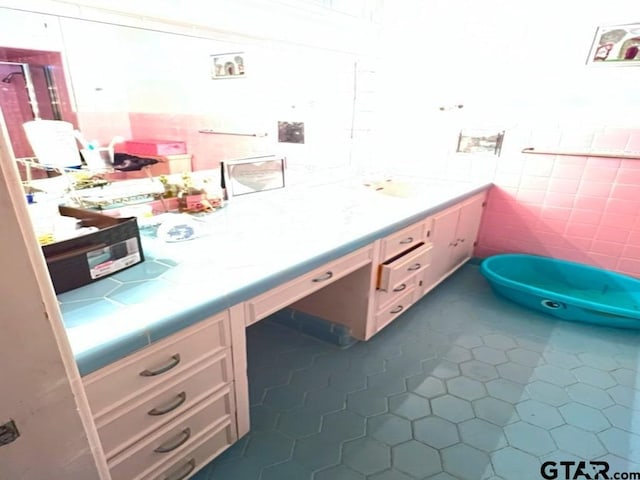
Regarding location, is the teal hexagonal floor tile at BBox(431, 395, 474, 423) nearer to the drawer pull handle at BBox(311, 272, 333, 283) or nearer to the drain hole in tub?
the drawer pull handle at BBox(311, 272, 333, 283)

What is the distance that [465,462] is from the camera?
1.27m

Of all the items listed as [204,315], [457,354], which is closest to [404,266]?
[457,354]

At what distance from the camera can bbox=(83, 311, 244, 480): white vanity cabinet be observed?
2.73ft

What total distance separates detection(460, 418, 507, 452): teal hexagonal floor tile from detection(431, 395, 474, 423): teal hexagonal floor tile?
0.03 meters

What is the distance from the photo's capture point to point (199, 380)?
1.03 metres

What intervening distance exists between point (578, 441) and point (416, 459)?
24.7 inches

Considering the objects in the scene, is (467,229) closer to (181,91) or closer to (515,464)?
(515,464)

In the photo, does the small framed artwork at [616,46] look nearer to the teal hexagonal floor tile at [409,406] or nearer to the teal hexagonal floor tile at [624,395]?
the teal hexagonal floor tile at [624,395]

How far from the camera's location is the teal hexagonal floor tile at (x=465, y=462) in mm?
1226

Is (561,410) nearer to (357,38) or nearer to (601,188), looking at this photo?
(601,188)

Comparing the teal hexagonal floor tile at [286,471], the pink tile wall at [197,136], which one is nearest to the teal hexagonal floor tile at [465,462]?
the teal hexagonal floor tile at [286,471]

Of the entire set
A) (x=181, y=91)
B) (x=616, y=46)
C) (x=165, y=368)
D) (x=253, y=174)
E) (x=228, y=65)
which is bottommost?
(x=165, y=368)

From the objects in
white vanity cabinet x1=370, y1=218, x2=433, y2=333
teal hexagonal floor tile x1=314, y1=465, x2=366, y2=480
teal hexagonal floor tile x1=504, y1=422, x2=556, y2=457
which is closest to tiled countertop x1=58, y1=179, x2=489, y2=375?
white vanity cabinet x1=370, y1=218, x2=433, y2=333

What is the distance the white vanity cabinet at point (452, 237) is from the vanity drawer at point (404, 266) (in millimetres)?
131
